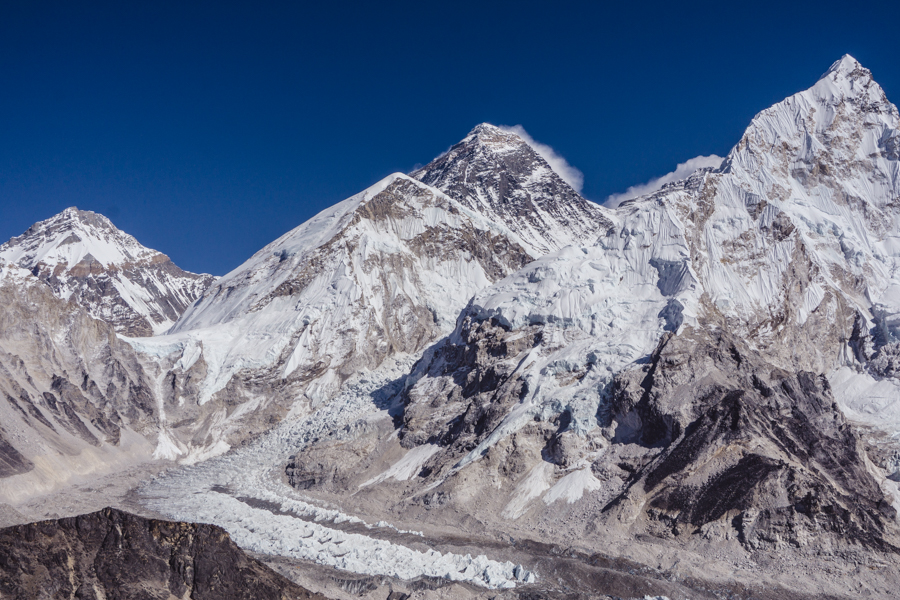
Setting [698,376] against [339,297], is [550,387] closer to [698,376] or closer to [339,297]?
[698,376]

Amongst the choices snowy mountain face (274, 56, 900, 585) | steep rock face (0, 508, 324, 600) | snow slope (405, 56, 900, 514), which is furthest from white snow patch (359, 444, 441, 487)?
steep rock face (0, 508, 324, 600)

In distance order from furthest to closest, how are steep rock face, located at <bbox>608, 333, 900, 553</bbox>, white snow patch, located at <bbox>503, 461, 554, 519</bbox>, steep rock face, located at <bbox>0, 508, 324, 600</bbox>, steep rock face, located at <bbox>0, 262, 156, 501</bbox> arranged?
steep rock face, located at <bbox>0, 262, 156, 501</bbox> → white snow patch, located at <bbox>503, 461, 554, 519</bbox> → steep rock face, located at <bbox>608, 333, 900, 553</bbox> → steep rock face, located at <bbox>0, 508, 324, 600</bbox>

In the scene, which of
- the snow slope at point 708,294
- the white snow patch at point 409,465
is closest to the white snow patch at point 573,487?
the snow slope at point 708,294

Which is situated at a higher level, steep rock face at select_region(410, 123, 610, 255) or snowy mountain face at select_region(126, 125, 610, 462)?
steep rock face at select_region(410, 123, 610, 255)

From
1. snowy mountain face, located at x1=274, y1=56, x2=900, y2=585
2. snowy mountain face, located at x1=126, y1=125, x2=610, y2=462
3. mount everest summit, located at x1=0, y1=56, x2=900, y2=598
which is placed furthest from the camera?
snowy mountain face, located at x1=126, y1=125, x2=610, y2=462

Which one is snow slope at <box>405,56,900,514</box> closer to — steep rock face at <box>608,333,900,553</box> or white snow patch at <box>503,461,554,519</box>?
steep rock face at <box>608,333,900,553</box>

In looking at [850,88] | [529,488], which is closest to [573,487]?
[529,488]

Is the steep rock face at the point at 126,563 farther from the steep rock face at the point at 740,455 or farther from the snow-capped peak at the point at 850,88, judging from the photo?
the snow-capped peak at the point at 850,88
